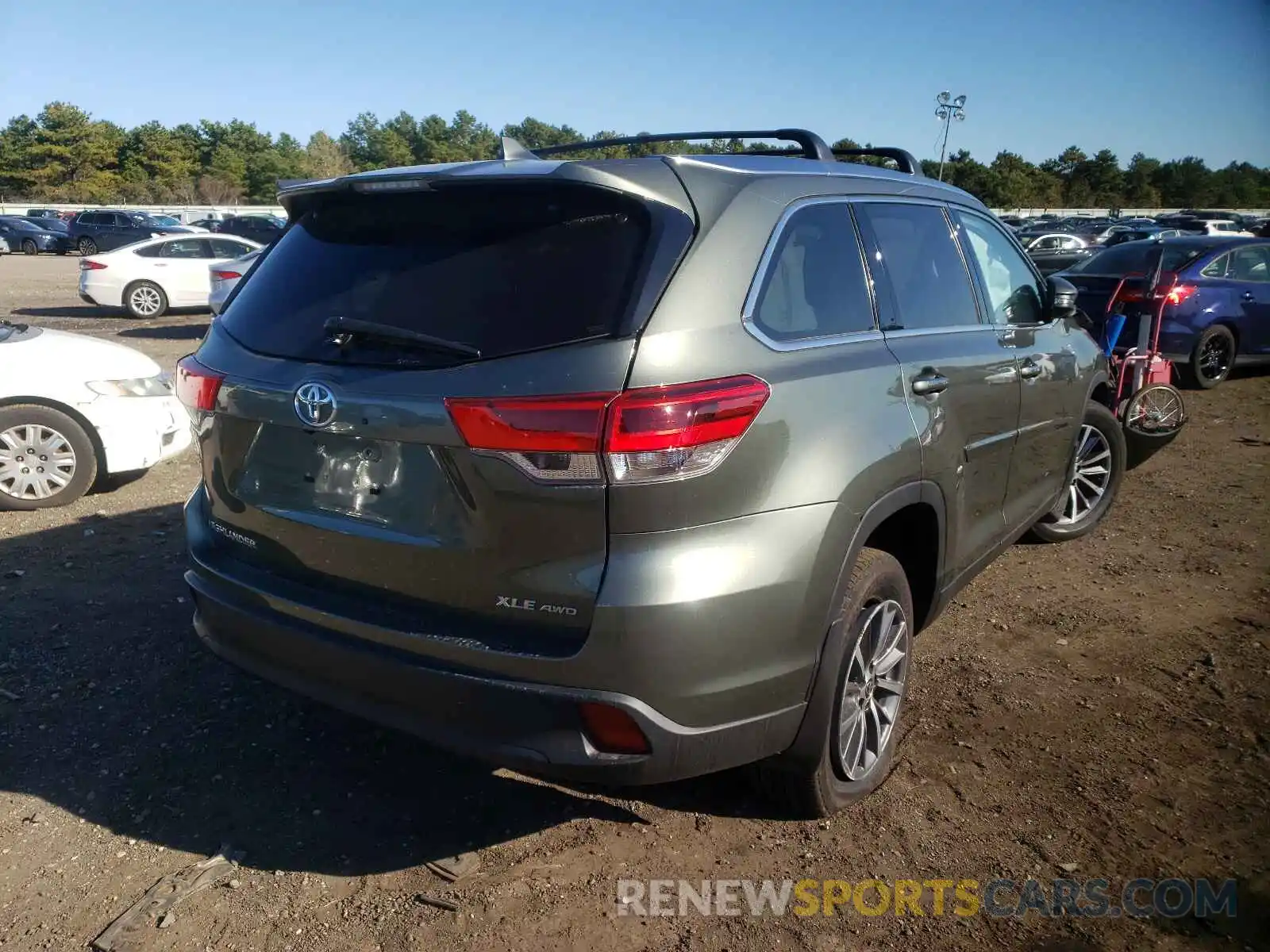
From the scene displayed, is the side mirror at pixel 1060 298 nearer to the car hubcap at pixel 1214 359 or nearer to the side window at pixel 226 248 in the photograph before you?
the car hubcap at pixel 1214 359

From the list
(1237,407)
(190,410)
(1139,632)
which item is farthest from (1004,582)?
(1237,407)

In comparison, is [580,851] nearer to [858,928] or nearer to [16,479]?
[858,928]

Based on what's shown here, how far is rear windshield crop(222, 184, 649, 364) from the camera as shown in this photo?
2.37m

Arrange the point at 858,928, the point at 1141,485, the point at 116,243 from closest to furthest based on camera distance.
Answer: the point at 858,928
the point at 1141,485
the point at 116,243

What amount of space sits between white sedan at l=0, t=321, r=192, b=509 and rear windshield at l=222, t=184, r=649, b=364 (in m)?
3.75

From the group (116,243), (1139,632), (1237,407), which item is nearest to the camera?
(1139,632)

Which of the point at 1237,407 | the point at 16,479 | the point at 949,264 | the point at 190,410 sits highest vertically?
the point at 949,264

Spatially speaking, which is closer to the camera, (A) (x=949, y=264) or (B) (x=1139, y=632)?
(A) (x=949, y=264)

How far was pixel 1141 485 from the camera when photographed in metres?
6.97

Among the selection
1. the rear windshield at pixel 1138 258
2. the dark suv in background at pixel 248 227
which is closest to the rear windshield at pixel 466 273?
the rear windshield at pixel 1138 258

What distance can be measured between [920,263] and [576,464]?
6.19 feet

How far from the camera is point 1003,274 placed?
422 cm

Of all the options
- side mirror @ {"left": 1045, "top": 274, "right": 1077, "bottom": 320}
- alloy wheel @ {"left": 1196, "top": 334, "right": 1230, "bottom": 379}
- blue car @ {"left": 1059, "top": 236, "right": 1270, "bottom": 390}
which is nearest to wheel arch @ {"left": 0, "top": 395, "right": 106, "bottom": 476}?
side mirror @ {"left": 1045, "top": 274, "right": 1077, "bottom": 320}

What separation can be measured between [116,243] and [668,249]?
39295 millimetres
